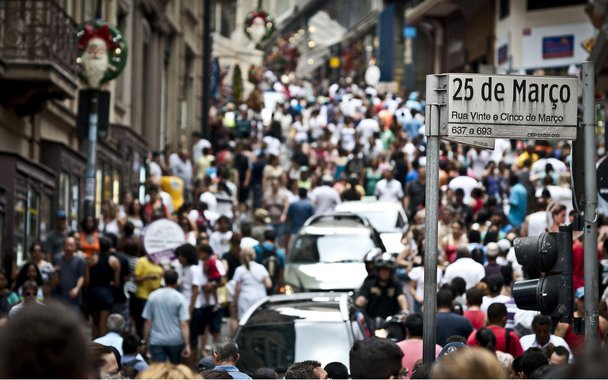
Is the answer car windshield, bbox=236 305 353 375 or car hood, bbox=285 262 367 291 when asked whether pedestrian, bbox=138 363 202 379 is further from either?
car hood, bbox=285 262 367 291

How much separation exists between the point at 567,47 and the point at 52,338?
131ft

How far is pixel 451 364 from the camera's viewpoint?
3.93 metres

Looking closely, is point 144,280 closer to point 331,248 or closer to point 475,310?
point 331,248

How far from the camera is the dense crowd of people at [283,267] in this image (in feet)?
26.7

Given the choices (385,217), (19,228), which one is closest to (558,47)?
(385,217)

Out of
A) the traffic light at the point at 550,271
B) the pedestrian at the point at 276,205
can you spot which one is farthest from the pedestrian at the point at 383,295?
the pedestrian at the point at 276,205

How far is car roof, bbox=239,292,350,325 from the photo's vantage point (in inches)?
530

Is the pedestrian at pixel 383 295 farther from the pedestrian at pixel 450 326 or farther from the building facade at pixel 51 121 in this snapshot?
the building facade at pixel 51 121

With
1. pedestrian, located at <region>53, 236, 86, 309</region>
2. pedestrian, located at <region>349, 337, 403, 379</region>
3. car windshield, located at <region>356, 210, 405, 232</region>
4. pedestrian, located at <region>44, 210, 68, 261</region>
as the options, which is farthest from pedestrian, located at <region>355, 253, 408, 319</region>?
pedestrian, located at <region>349, 337, 403, 379</region>

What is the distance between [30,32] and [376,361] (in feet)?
45.5

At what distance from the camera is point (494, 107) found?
8430 millimetres

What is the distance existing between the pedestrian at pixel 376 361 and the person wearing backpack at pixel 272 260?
12.2m

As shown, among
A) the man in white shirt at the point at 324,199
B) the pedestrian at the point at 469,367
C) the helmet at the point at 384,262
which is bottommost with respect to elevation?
the pedestrian at the point at 469,367

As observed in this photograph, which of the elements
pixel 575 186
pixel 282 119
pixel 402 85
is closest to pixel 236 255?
pixel 575 186
